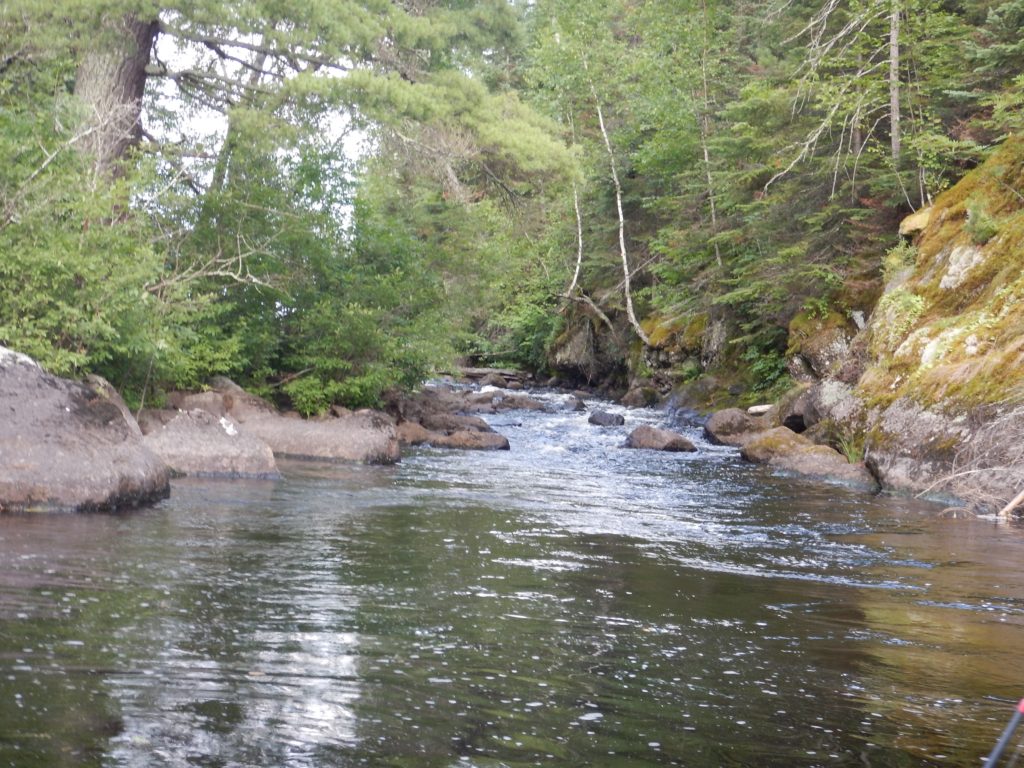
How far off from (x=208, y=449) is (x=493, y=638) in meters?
7.44

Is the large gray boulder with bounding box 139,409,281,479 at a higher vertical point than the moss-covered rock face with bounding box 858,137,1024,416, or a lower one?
lower

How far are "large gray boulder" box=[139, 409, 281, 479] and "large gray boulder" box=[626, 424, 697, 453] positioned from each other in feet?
25.9

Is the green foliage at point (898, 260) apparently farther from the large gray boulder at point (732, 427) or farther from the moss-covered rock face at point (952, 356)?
the large gray boulder at point (732, 427)

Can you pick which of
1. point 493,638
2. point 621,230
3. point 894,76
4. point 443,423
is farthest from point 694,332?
point 493,638

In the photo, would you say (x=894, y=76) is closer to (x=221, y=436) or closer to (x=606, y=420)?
(x=606, y=420)

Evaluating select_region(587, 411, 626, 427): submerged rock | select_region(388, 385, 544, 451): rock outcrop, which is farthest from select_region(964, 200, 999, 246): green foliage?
select_region(587, 411, 626, 427): submerged rock

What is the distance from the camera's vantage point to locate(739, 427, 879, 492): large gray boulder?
14805 mm

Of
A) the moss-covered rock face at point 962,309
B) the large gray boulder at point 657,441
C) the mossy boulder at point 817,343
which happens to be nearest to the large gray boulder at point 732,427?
the large gray boulder at point 657,441

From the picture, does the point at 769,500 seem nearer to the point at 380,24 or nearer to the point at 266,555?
the point at 266,555

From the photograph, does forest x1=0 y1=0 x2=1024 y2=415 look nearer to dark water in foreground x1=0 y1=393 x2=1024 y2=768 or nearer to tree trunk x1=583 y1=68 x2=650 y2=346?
tree trunk x1=583 y1=68 x2=650 y2=346

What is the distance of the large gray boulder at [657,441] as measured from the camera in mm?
18453

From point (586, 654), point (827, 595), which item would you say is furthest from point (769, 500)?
point (586, 654)

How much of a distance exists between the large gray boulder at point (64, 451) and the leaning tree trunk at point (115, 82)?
5.29m

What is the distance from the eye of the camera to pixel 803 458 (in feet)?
52.0
